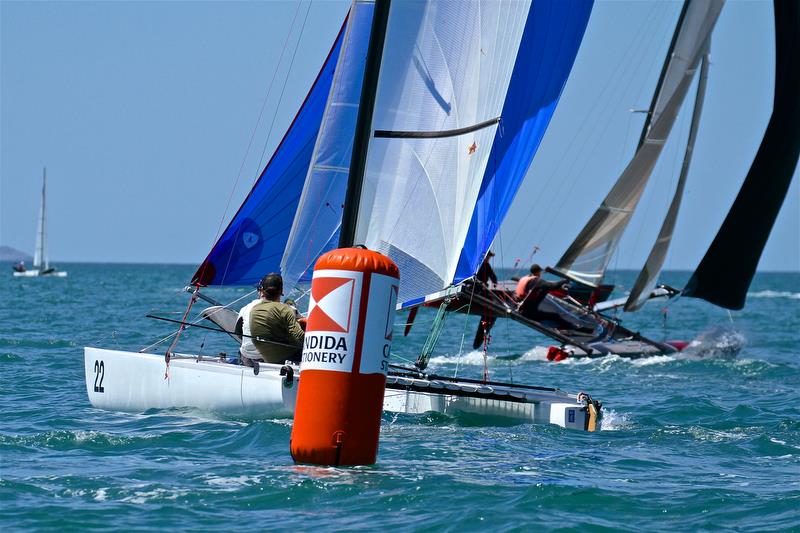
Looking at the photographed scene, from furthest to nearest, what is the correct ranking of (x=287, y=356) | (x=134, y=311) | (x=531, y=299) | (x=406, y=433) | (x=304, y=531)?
(x=134, y=311) → (x=531, y=299) → (x=287, y=356) → (x=406, y=433) → (x=304, y=531)

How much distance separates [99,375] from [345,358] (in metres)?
5.04

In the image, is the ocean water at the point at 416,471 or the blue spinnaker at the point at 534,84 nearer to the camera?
the ocean water at the point at 416,471

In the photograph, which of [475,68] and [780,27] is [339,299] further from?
[780,27]

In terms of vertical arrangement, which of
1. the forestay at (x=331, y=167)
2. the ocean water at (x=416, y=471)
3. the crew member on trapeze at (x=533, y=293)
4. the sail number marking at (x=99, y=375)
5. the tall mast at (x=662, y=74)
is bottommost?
the ocean water at (x=416, y=471)

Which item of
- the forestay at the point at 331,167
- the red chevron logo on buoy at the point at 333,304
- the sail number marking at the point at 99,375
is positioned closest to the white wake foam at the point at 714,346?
the forestay at the point at 331,167

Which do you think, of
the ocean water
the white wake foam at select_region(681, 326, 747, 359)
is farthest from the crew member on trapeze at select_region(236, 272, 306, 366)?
the white wake foam at select_region(681, 326, 747, 359)

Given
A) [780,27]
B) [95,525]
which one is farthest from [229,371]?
[780,27]

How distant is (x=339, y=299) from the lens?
8.34 meters

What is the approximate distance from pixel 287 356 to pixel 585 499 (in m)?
4.28

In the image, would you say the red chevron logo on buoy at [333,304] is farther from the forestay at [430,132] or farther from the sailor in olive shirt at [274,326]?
the sailor in olive shirt at [274,326]

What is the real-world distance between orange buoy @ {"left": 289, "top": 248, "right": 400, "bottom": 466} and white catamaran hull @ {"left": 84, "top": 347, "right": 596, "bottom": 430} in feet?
8.61

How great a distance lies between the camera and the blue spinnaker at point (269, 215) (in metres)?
14.1

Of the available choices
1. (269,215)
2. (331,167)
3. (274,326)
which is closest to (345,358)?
(274,326)

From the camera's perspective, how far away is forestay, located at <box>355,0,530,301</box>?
35.1 ft
